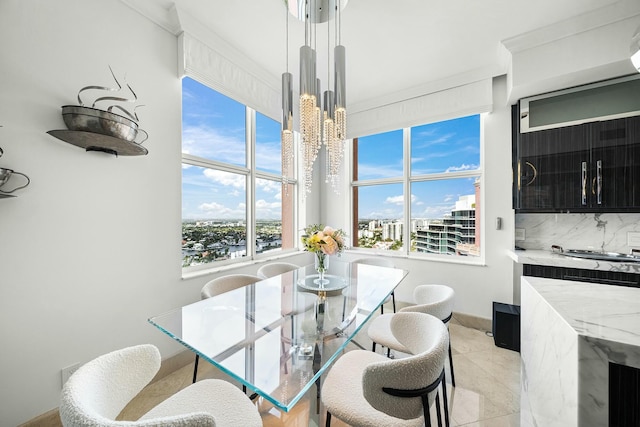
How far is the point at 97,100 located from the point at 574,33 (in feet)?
12.2

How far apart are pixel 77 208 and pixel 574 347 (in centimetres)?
248

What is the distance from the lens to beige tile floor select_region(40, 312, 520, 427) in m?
1.55

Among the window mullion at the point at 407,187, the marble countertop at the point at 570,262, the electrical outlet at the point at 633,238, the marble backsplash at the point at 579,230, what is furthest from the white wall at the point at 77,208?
the electrical outlet at the point at 633,238

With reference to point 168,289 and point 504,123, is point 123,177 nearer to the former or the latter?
Answer: point 168,289

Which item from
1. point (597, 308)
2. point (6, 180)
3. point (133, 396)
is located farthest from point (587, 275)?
point (6, 180)

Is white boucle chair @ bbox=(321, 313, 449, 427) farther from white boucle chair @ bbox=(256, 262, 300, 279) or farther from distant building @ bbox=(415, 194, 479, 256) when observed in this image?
distant building @ bbox=(415, 194, 479, 256)

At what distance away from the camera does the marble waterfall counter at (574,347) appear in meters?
0.61

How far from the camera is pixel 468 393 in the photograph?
1788 millimetres

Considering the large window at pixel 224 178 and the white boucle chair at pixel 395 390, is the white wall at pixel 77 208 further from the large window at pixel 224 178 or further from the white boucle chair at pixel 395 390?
the white boucle chair at pixel 395 390

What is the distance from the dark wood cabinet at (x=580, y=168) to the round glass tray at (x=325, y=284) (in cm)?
210

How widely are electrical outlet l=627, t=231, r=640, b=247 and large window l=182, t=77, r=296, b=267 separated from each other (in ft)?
10.9

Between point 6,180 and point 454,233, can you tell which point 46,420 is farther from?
point 454,233

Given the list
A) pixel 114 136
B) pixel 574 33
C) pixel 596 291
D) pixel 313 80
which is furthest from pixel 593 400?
pixel 574 33

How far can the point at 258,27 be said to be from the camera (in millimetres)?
2152
